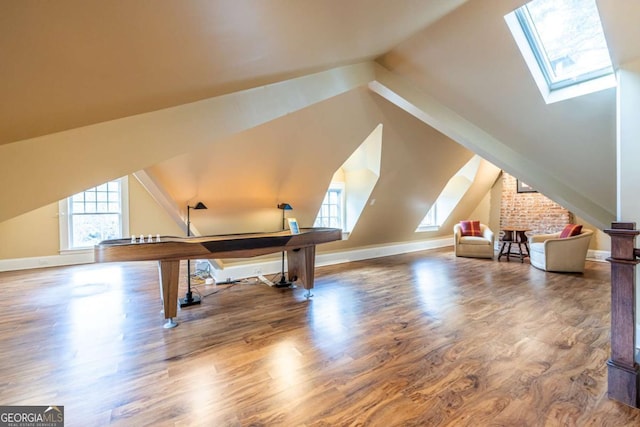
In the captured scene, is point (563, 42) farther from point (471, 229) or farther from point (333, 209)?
point (471, 229)

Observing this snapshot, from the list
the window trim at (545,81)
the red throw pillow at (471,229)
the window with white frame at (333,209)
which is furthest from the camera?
the red throw pillow at (471,229)

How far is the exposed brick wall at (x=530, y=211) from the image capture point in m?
6.44

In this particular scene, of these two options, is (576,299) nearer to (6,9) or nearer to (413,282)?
(413,282)

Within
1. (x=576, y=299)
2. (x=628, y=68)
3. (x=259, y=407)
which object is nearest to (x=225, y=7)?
(x=259, y=407)

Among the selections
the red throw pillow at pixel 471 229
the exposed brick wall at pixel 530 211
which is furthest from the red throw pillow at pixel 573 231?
the red throw pillow at pixel 471 229

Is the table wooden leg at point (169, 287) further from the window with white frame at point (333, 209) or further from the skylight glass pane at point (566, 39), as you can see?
the skylight glass pane at point (566, 39)

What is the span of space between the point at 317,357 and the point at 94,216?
6.26 metres

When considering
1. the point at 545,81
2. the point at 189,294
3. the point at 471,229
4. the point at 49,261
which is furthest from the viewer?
the point at 471,229

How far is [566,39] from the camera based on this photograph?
2494mm

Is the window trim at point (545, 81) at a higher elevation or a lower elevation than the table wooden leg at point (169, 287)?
higher

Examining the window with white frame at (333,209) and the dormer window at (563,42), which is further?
the window with white frame at (333,209)

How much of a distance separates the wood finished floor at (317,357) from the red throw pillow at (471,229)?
9.18 feet

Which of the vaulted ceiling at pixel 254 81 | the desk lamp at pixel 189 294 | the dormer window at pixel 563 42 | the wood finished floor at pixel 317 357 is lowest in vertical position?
the wood finished floor at pixel 317 357

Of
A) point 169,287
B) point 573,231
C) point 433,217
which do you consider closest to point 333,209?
point 433,217
